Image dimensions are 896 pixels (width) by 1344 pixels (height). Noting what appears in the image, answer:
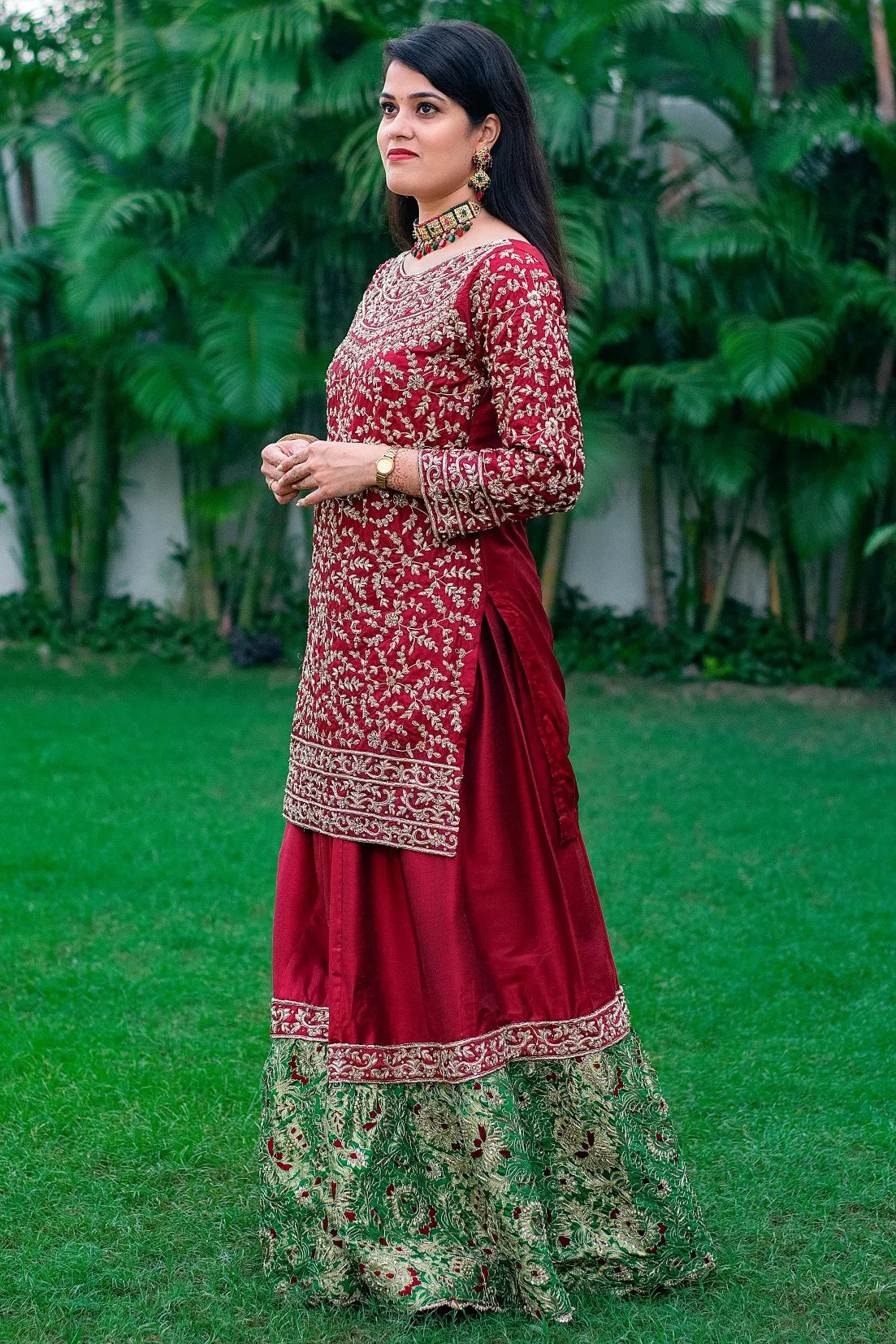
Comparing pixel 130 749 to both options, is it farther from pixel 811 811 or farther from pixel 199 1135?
pixel 199 1135

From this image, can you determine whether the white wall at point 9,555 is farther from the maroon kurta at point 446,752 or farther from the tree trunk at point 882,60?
the maroon kurta at point 446,752

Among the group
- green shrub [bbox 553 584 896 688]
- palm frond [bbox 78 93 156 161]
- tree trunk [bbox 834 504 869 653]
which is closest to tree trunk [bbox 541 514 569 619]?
green shrub [bbox 553 584 896 688]

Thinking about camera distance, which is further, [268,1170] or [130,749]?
[130,749]

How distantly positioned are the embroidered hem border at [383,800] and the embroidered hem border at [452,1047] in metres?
0.29

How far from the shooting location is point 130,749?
627 centimetres

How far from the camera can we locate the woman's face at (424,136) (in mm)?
2150

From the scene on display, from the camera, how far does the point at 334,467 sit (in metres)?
2.15

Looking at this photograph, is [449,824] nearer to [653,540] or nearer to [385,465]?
[385,465]

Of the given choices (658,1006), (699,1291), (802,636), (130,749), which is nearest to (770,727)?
(802,636)

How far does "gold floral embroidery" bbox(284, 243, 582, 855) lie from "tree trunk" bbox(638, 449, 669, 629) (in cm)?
572

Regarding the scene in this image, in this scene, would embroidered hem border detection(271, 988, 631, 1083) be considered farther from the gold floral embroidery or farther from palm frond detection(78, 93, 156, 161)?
palm frond detection(78, 93, 156, 161)

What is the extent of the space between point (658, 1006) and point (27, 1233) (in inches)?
63.7

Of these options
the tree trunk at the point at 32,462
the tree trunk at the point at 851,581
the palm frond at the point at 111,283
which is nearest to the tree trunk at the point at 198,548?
the tree trunk at the point at 32,462

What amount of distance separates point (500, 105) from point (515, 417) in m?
0.48
